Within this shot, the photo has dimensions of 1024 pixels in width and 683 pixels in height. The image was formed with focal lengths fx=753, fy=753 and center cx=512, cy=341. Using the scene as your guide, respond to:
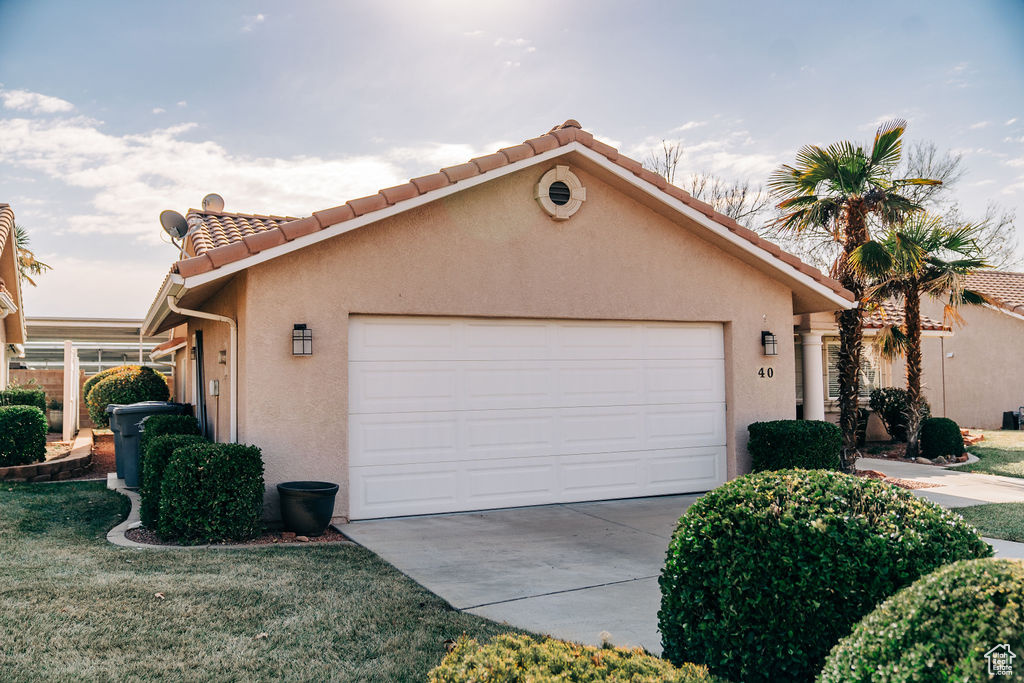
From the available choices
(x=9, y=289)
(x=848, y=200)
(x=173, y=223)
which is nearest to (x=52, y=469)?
(x=173, y=223)

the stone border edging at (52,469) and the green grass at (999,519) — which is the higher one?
the stone border edging at (52,469)

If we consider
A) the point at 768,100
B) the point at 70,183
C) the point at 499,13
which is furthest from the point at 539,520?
the point at 70,183

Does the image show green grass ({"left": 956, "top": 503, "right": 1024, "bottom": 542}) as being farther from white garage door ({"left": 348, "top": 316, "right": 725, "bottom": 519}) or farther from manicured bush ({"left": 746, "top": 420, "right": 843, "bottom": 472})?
white garage door ({"left": 348, "top": 316, "right": 725, "bottom": 519})

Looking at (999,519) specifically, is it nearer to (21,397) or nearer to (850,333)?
(850,333)

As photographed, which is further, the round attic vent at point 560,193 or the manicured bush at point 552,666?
the round attic vent at point 560,193

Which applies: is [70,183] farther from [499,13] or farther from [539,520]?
[539,520]

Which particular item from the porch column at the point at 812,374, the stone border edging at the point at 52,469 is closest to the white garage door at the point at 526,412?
the porch column at the point at 812,374

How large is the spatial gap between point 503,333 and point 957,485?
765 centimetres

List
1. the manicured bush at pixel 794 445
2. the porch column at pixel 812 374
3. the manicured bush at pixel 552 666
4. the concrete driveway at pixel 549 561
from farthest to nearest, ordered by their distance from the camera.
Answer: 1. the porch column at pixel 812 374
2. the manicured bush at pixel 794 445
3. the concrete driveway at pixel 549 561
4. the manicured bush at pixel 552 666

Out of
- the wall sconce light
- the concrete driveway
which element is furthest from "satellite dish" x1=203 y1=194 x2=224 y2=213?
the concrete driveway

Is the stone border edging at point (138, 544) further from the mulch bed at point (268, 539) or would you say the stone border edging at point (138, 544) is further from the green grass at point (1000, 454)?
the green grass at point (1000, 454)

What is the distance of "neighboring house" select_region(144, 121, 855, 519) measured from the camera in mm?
8266

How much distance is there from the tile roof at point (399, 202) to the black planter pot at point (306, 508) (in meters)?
2.45

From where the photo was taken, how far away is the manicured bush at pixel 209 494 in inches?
287
